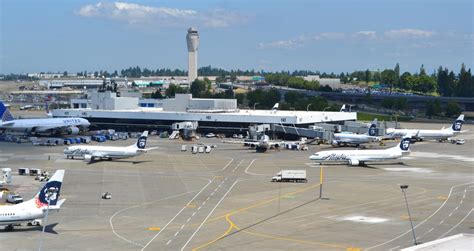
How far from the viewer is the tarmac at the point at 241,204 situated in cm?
6462

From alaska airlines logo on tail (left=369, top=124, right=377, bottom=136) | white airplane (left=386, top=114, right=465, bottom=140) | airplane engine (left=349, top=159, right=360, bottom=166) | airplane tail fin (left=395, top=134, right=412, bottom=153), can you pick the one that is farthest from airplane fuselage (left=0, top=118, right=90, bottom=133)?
airplane tail fin (left=395, top=134, right=412, bottom=153)

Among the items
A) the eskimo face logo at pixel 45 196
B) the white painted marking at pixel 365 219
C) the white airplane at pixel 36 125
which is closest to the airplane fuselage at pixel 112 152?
the white airplane at pixel 36 125

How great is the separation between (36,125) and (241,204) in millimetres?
102057

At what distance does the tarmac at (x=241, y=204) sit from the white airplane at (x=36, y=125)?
3581 cm

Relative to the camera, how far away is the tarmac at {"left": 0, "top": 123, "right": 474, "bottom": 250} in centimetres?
6462

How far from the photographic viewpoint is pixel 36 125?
568ft

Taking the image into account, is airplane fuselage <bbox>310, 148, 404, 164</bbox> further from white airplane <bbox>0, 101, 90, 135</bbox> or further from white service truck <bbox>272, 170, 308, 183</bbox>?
white airplane <bbox>0, 101, 90, 135</bbox>

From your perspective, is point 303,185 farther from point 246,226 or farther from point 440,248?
point 440,248

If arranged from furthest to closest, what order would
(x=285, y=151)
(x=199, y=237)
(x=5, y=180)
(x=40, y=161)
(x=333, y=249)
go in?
(x=285, y=151)
(x=40, y=161)
(x=5, y=180)
(x=199, y=237)
(x=333, y=249)

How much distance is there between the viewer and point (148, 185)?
3915 inches

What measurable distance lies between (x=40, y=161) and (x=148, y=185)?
34.1m

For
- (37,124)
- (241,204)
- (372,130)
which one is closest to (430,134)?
(372,130)

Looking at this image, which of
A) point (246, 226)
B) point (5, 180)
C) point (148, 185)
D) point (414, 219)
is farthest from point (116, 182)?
point (414, 219)

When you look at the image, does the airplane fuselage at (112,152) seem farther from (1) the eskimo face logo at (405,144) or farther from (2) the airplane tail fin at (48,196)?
(2) the airplane tail fin at (48,196)
